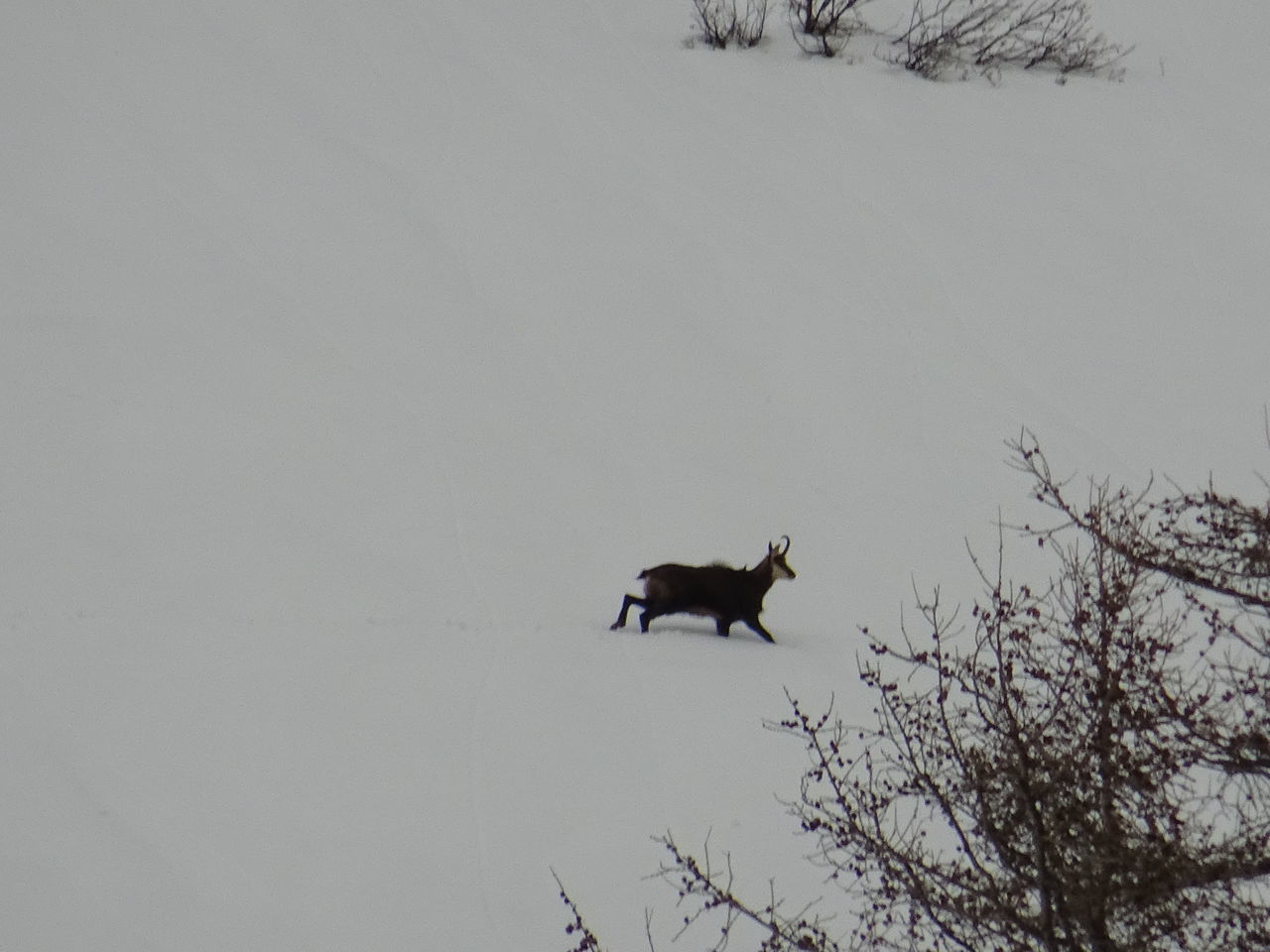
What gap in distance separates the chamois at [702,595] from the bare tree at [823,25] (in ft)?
60.6

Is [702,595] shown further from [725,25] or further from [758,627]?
[725,25]

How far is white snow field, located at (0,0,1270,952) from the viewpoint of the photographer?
6.95m

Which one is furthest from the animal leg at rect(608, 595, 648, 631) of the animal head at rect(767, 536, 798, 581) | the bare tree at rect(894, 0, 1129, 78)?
the bare tree at rect(894, 0, 1129, 78)

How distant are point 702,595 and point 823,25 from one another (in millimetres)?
19876

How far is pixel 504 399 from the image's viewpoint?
55.0 ft

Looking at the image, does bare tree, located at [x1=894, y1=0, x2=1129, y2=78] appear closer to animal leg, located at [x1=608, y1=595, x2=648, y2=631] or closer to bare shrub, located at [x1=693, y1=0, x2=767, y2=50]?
bare shrub, located at [x1=693, y1=0, x2=767, y2=50]

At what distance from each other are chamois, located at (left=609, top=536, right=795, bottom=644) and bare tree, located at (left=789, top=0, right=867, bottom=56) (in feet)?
60.6

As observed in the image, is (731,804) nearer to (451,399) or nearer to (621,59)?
(451,399)

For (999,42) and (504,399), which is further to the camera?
(999,42)

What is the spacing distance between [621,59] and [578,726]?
2049 cm

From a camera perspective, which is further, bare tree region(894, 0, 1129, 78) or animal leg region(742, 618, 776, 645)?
bare tree region(894, 0, 1129, 78)

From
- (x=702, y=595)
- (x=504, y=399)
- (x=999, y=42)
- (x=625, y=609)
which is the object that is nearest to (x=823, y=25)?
(x=999, y=42)

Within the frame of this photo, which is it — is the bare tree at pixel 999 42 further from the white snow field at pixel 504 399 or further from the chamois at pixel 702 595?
the chamois at pixel 702 595

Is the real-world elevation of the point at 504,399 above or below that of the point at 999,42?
below
